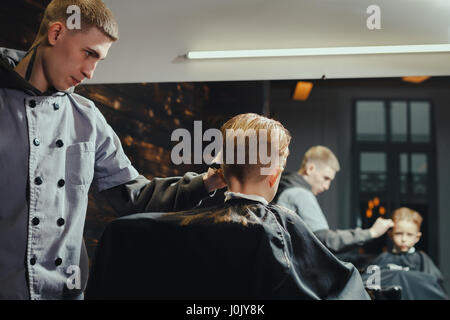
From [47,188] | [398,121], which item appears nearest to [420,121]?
[398,121]

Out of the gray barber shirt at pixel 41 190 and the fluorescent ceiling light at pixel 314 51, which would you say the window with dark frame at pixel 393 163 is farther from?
the gray barber shirt at pixel 41 190

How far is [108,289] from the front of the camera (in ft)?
5.61

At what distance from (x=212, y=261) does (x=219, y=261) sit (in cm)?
3

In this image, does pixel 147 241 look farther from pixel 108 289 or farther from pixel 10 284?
pixel 10 284

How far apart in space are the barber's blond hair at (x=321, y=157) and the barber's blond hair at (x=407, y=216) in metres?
0.60

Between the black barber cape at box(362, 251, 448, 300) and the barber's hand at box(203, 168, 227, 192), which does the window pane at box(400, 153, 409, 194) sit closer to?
the black barber cape at box(362, 251, 448, 300)

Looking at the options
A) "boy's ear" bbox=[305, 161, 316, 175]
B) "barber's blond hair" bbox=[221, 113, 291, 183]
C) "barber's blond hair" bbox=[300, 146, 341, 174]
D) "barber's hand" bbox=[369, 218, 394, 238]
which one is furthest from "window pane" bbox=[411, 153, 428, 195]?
"barber's blond hair" bbox=[221, 113, 291, 183]

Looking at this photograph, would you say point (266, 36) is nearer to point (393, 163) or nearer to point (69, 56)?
point (69, 56)

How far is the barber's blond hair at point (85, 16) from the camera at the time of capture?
182 cm

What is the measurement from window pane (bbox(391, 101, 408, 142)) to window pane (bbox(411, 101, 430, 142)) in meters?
0.07

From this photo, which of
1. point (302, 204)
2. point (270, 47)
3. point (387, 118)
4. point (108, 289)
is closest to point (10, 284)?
point (108, 289)

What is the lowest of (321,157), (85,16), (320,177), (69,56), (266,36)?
(320,177)

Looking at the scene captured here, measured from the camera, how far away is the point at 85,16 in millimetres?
1816

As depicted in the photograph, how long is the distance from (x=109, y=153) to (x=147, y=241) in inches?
19.4
